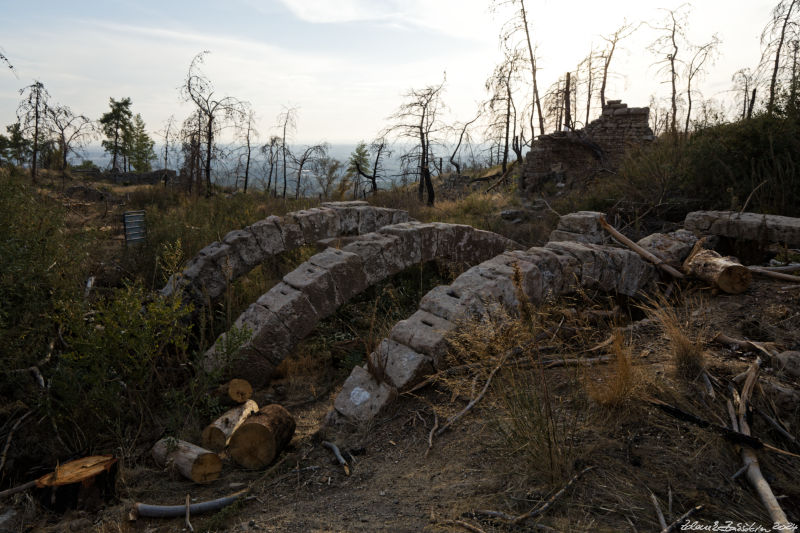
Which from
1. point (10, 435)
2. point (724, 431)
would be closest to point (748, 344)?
point (724, 431)

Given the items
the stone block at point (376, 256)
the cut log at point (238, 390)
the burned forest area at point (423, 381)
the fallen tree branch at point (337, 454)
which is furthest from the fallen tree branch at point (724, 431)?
the stone block at point (376, 256)

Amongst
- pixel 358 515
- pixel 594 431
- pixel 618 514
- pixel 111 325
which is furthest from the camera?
pixel 111 325

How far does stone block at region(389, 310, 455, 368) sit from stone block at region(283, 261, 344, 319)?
4.34 ft

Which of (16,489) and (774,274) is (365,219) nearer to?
(774,274)

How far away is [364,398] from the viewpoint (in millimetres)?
4441

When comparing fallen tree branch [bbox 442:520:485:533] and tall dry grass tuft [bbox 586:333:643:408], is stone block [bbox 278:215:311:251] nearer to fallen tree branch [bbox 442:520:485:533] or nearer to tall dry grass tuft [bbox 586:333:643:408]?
tall dry grass tuft [bbox 586:333:643:408]

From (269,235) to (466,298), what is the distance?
4.18 m

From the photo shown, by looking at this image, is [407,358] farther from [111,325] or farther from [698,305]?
[698,305]

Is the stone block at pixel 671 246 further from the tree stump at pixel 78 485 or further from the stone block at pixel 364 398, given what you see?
the tree stump at pixel 78 485

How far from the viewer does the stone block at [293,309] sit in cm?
553

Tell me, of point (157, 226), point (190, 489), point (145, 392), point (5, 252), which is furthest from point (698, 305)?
point (157, 226)

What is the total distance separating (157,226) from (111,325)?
20.5 feet

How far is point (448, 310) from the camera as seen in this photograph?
4.95 meters

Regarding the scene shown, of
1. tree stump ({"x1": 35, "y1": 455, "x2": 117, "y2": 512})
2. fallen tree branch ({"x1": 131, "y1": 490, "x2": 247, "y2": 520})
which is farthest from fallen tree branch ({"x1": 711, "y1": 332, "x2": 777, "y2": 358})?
tree stump ({"x1": 35, "y1": 455, "x2": 117, "y2": 512})
